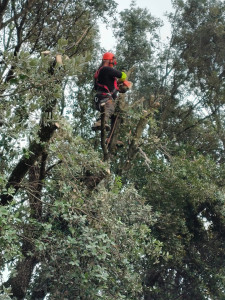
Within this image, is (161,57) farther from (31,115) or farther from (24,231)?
(31,115)

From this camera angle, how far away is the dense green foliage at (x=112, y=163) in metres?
7.62

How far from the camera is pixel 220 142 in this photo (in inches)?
877

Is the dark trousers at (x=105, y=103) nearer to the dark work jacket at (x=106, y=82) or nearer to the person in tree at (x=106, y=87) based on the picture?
the person in tree at (x=106, y=87)

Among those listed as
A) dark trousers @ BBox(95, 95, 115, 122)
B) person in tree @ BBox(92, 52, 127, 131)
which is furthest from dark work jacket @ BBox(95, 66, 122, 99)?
dark trousers @ BBox(95, 95, 115, 122)

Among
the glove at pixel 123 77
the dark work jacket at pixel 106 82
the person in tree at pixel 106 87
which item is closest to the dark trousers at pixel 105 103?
the person in tree at pixel 106 87

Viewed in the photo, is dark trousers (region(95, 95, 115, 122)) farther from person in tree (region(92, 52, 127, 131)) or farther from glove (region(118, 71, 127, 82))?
glove (region(118, 71, 127, 82))

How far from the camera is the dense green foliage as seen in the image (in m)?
7.62

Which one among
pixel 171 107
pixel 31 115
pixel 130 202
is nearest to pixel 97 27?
pixel 171 107

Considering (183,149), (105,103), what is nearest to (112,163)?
(183,149)

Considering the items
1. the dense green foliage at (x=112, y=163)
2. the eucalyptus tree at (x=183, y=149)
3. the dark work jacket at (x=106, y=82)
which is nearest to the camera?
the dense green foliage at (x=112, y=163)

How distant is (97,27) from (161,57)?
5.67m

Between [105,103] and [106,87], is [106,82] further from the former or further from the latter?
[105,103]

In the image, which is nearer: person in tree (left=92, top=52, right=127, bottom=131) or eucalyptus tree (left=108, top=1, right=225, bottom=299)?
person in tree (left=92, top=52, right=127, bottom=131)

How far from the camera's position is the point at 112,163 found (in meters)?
16.7
